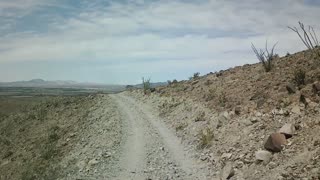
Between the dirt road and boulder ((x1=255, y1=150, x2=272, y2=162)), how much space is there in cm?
219

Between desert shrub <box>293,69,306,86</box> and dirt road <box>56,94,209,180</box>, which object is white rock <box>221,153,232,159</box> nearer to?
dirt road <box>56,94,209,180</box>

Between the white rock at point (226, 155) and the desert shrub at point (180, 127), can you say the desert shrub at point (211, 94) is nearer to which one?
the desert shrub at point (180, 127)

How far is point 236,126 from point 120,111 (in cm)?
1488

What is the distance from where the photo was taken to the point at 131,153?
17.6m

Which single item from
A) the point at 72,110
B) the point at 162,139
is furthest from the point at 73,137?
the point at 72,110

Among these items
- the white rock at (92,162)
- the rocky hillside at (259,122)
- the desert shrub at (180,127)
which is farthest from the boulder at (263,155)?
the desert shrub at (180,127)

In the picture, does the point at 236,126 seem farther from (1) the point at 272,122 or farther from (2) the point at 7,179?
(2) the point at 7,179

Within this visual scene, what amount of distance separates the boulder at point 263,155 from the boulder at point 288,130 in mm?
925

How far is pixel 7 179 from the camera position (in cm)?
2350

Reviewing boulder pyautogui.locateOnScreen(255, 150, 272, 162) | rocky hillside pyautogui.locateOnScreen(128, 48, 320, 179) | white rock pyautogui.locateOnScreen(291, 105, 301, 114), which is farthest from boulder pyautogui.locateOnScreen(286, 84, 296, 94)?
boulder pyautogui.locateOnScreen(255, 150, 272, 162)

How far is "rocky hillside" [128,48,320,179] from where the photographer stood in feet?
38.4

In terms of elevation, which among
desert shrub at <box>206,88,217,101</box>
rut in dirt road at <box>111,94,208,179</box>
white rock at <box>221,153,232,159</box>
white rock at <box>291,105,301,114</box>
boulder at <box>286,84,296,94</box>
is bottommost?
rut in dirt road at <box>111,94,208,179</box>

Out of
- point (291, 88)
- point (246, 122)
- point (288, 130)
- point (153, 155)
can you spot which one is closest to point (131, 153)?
point (153, 155)

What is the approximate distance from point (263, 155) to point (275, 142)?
2.02ft
